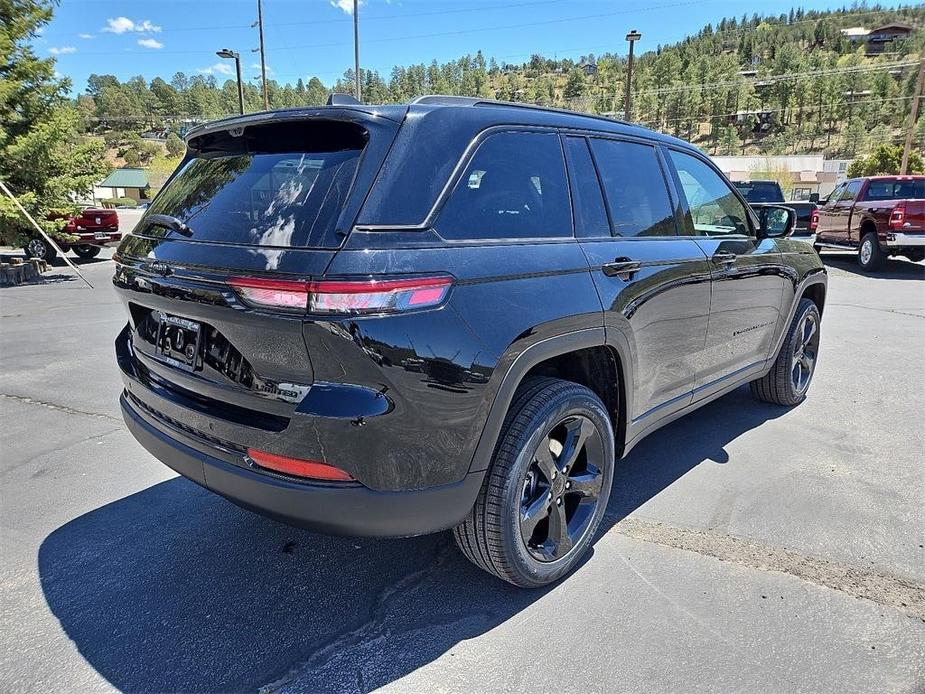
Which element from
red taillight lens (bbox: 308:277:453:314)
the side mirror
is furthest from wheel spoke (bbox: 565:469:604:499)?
the side mirror

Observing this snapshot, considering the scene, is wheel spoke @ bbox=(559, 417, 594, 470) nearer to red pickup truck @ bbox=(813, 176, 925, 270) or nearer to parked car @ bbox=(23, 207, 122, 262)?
red pickup truck @ bbox=(813, 176, 925, 270)

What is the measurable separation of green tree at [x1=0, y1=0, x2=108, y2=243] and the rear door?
467 inches

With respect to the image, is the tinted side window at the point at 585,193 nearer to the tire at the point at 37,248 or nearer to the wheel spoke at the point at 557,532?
the wheel spoke at the point at 557,532

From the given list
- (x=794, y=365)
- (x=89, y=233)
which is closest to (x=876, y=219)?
(x=794, y=365)

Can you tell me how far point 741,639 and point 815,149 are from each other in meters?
134

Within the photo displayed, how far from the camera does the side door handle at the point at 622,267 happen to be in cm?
271

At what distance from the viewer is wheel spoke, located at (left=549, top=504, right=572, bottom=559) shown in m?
2.62

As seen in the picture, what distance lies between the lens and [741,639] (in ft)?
7.59

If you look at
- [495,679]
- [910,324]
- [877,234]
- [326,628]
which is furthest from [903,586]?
[877,234]

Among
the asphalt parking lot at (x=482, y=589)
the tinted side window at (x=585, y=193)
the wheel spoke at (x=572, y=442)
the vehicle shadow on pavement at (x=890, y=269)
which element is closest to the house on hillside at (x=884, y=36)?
the vehicle shadow on pavement at (x=890, y=269)

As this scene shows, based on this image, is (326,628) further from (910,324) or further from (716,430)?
(910,324)

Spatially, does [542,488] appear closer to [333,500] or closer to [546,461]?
[546,461]

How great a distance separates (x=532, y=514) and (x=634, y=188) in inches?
67.0

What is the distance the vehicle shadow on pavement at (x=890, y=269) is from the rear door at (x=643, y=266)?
11507mm
